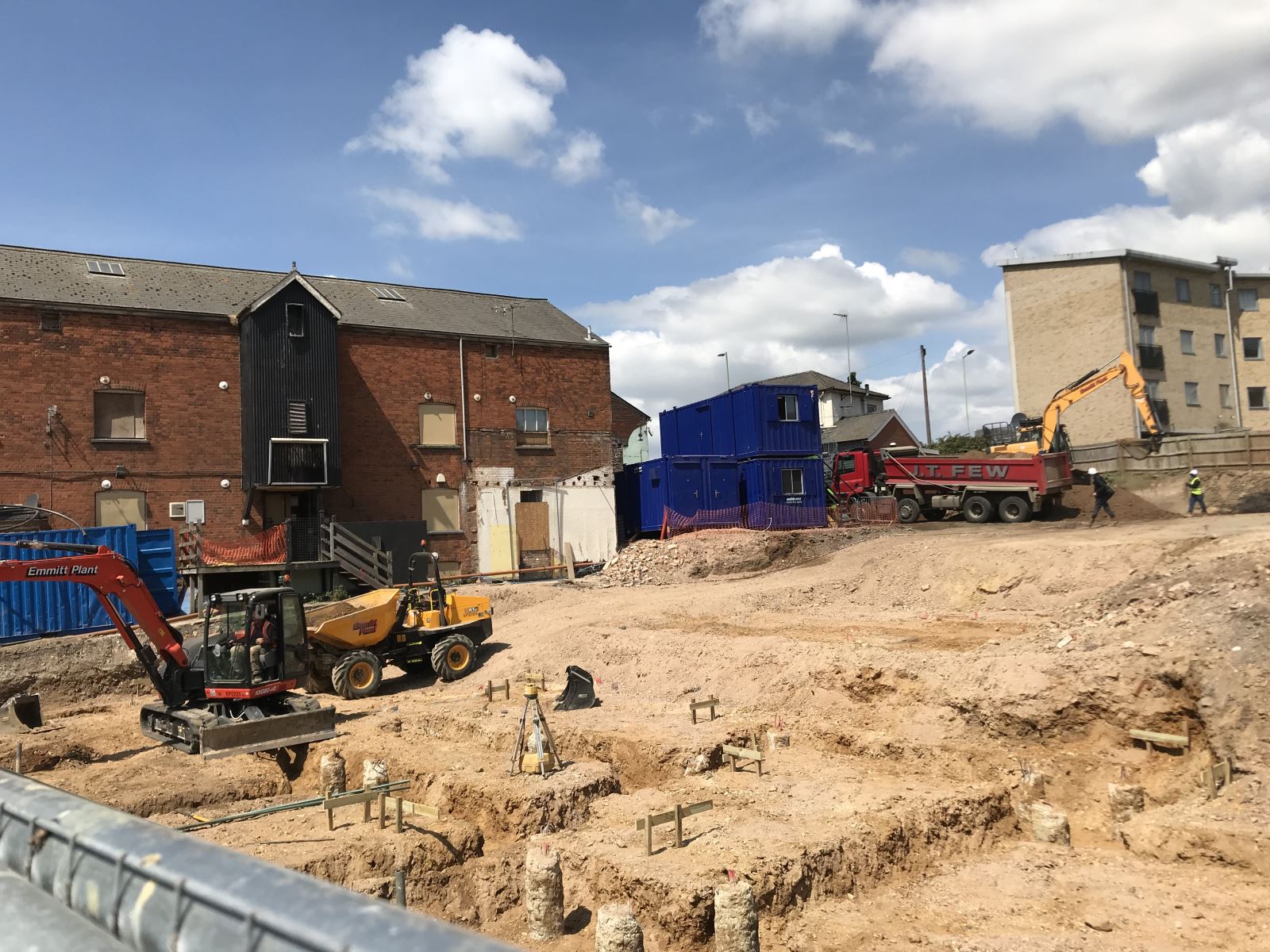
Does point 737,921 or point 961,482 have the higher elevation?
point 961,482

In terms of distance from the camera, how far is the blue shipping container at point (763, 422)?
2919 centimetres

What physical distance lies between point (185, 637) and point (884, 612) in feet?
48.8

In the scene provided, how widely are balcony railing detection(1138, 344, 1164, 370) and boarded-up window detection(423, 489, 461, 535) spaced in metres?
Answer: 30.3

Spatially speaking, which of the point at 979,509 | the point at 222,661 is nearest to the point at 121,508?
the point at 222,661

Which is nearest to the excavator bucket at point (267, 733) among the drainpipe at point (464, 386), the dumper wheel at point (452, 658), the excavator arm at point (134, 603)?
the excavator arm at point (134, 603)

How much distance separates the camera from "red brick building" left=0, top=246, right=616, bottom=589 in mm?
23375

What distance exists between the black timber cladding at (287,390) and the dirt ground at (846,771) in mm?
7842

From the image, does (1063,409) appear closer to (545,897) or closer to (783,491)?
(783,491)

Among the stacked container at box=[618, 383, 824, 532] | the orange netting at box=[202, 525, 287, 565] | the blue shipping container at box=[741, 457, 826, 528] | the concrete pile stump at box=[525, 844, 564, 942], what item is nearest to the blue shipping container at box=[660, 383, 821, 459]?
the stacked container at box=[618, 383, 824, 532]

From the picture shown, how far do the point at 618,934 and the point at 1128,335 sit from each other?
40.0 m

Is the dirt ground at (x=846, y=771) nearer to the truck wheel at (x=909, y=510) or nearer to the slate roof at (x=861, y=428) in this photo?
→ the truck wheel at (x=909, y=510)

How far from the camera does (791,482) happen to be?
29234mm

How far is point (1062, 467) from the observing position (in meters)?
26.9

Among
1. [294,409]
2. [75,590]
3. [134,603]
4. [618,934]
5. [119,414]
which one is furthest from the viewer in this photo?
[294,409]
